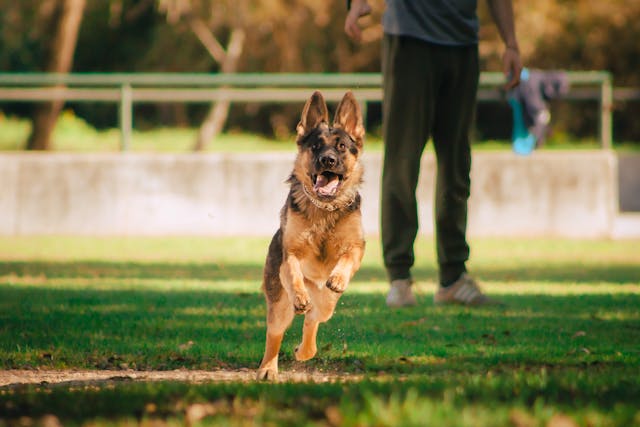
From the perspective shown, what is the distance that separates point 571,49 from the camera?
95.7ft

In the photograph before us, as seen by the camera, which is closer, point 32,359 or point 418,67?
point 32,359

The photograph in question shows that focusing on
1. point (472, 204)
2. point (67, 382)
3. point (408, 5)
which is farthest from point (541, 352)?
point (472, 204)

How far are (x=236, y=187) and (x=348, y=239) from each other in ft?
29.8

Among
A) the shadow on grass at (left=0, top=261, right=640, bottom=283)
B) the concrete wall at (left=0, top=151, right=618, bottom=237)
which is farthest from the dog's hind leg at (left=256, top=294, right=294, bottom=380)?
the concrete wall at (left=0, top=151, right=618, bottom=237)

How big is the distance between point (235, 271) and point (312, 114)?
481cm

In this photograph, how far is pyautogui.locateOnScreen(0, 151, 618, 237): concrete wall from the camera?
50.3 ft

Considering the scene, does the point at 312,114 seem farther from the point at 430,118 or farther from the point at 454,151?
the point at 454,151

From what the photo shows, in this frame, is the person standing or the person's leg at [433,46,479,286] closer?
the person standing

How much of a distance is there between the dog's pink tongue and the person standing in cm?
216

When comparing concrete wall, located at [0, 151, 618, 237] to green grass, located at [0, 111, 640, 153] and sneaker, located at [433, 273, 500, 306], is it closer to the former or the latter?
green grass, located at [0, 111, 640, 153]

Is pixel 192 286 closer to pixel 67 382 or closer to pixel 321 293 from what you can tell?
pixel 321 293

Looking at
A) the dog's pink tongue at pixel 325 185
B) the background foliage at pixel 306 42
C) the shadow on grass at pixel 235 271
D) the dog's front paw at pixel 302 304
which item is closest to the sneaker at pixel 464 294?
the shadow on grass at pixel 235 271

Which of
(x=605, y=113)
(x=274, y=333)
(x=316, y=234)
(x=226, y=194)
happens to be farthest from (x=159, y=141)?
(x=274, y=333)

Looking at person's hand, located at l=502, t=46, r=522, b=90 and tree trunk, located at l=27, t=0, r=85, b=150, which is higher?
tree trunk, located at l=27, t=0, r=85, b=150
